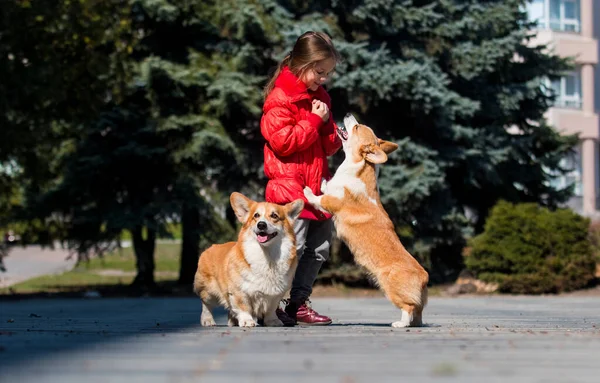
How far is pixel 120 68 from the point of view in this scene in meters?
15.4

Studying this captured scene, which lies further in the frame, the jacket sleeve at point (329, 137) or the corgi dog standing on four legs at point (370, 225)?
the jacket sleeve at point (329, 137)

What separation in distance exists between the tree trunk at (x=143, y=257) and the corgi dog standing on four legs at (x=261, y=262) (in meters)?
10.7

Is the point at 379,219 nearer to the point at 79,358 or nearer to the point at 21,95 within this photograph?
the point at 79,358

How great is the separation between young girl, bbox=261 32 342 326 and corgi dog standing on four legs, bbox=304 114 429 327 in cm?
14

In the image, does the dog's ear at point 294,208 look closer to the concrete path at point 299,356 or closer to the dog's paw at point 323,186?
the dog's paw at point 323,186

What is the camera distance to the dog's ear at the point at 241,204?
19.0 feet

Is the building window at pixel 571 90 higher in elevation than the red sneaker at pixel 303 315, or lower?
higher

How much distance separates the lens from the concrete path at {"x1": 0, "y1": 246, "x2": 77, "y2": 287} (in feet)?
74.3

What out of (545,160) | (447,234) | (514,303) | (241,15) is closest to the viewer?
(514,303)

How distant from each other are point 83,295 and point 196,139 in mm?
3229

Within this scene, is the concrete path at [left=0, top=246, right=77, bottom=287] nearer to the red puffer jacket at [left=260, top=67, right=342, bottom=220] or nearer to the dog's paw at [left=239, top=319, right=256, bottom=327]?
the red puffer jacket at [left=260, top=67, right=342, bottom=220]

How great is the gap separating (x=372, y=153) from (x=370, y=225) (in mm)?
646

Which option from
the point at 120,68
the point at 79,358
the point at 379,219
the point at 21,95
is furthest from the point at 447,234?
the point at 79,358

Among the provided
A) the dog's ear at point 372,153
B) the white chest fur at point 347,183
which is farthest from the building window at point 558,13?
the white chest fur at point 347,183
